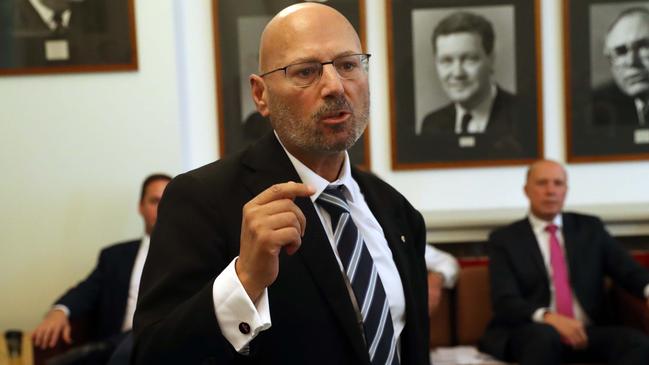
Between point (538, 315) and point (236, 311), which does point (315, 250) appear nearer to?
point (236, 311)

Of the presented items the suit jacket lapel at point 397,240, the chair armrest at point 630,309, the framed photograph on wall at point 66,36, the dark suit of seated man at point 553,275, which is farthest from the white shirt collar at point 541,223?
the suit jacket lapel at point 397,240

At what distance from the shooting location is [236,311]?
1.24m

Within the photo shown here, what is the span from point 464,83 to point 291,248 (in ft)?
11.6

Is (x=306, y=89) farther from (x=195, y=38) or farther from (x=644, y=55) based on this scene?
(x=644, y=55)

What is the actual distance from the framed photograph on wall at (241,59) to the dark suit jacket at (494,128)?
0.43 meters

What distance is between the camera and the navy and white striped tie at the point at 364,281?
149 cm

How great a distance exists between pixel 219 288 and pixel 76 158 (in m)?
3.38

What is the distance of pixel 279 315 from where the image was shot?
1.39 m

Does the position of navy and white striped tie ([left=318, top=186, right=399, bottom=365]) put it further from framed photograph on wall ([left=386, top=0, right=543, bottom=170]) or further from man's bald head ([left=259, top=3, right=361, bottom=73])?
framed photograph on wall ([left=386, top=0, right=543, bottom=170])

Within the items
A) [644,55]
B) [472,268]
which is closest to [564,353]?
[472,268]

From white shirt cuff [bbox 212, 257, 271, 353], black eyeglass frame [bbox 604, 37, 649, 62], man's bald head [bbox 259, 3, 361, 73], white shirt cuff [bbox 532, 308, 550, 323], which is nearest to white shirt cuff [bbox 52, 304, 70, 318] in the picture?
white shirt cuff [bbox 532, 308, 550, 323]

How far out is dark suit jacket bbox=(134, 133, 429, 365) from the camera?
4.17 ft

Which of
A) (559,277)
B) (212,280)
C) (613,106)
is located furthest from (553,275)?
(212,280)

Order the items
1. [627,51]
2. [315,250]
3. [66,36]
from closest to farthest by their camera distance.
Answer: [315,250] → [66,36] → [627,51]
